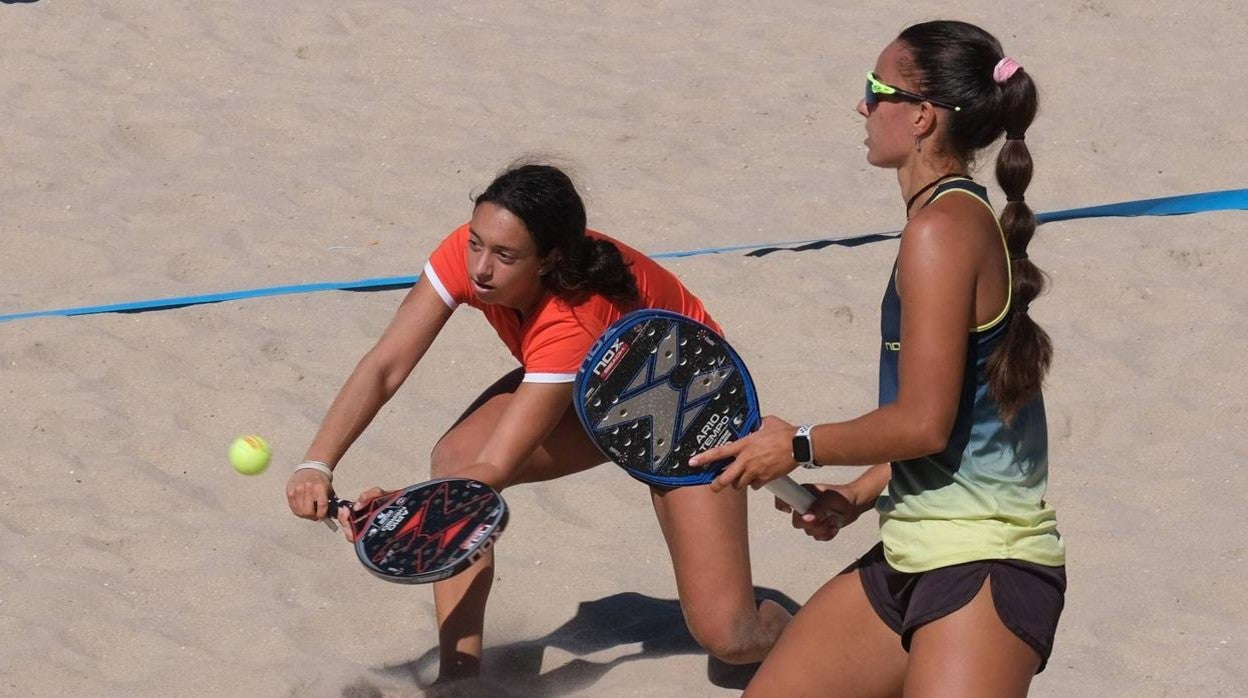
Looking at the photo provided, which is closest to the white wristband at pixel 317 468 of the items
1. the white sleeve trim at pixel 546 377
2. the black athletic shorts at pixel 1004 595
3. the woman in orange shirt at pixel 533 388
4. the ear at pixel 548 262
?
the woman in orange shirt at pixel 533 388

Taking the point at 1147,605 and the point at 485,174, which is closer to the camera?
the point at 1147,605

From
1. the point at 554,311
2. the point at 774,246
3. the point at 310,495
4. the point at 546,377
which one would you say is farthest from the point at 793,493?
the point at 774,246

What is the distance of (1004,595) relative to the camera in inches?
94.0

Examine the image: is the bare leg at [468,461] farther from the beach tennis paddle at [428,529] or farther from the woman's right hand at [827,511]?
the woman's right hand at [827,511]

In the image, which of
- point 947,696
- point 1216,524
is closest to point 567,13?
point 1216,524

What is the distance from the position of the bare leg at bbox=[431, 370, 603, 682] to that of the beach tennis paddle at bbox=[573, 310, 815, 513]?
87 centimetres

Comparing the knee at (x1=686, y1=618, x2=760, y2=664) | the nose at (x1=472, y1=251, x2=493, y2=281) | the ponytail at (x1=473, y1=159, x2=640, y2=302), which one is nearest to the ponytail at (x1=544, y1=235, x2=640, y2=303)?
the ponytail at (x1=473, y1=159, x2=640, y2=302)

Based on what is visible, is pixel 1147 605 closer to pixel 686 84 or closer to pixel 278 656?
pixel 278 656

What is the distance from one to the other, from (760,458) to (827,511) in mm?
399

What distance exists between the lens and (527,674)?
12.6ft

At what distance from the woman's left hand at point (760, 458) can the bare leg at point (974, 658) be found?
0.35m

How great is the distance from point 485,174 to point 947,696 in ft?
15.7

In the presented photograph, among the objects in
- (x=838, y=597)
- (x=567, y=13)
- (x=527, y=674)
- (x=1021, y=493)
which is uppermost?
(x=1021, y=493)

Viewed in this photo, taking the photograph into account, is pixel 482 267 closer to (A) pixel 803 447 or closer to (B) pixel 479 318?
(A) pixel 803 447
